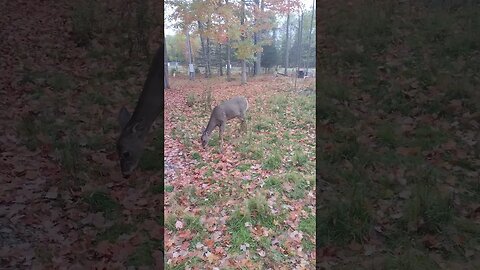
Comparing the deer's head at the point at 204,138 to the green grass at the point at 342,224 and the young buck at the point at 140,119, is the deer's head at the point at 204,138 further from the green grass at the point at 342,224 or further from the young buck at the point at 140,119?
the green grass at the point at 342,224

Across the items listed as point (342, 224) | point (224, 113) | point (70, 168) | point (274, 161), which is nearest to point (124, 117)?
point (70, 168)

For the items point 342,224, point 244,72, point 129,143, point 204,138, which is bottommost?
point 342,224

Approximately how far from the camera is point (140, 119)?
127 inches

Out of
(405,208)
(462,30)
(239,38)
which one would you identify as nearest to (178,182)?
(239,38)

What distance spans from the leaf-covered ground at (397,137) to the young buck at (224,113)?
44.6 inches

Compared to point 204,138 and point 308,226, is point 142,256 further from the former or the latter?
point 308,226

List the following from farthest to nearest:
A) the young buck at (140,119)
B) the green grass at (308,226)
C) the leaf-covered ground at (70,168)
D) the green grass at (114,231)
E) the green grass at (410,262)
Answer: the green grass at (114,231) → the leaf-covered ground at (70,168) → the green grass at (410,262) → the young buck at (140,119) → the green grass at (308,226)

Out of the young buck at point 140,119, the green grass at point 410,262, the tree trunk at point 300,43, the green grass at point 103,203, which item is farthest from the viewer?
the green grass at point 103,203

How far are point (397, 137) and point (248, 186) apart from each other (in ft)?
8.29

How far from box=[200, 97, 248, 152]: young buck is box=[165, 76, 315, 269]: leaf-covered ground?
0.13 feet

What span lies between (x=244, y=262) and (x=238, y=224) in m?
0.24

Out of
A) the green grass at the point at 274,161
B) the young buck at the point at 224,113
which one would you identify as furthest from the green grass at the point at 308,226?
the young buck at the point at 224,113

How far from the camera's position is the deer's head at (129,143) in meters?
3.36

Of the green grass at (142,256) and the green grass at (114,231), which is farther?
the green grass at (114,231)
